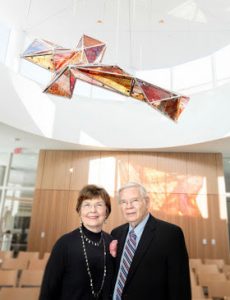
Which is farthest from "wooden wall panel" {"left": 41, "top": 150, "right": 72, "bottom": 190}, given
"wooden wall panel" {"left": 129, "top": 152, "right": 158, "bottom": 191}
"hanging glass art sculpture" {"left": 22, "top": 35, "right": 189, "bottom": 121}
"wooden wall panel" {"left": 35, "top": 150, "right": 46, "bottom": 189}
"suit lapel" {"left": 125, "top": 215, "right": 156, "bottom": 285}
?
"suit lapel" {"left": 125, "top": 215, "right": 156, "bottom": 285}

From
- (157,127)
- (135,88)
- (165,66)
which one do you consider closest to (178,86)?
(165,66)

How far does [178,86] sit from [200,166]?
11.0 ft

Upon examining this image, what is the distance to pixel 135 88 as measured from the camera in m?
4.45

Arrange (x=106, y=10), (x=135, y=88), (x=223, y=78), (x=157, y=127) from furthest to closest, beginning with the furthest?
1. (x=157, y=127)
2. (x=223, y=78)
3. (x=106, y=10)
4. (x=135, y=88)

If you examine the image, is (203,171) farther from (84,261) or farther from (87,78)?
(84,261)

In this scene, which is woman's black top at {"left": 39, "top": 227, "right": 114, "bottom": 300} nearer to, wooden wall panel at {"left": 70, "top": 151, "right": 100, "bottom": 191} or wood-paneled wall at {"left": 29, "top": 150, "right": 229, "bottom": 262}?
wood-paneled wall at {"left": 29, "top": 150, "right": 229, "bottom": 262}

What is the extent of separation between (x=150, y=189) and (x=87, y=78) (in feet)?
21.2

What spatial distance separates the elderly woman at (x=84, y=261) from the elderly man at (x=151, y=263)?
0.47 feet

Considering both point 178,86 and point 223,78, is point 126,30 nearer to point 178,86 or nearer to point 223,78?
point 178,86

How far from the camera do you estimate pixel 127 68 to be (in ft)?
34.7

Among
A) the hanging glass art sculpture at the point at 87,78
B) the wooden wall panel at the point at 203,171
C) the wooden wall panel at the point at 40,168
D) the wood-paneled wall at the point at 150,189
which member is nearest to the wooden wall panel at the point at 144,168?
the wood-paneled wall at the point at 150,189

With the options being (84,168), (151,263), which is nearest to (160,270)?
(151,263)

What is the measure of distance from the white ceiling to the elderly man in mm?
7090

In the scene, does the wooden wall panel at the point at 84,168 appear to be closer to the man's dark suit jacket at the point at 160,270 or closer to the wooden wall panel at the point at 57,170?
the wooden wall panel at the point at 57,170
